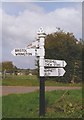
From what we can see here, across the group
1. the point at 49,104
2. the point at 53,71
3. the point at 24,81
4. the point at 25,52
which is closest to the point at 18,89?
the point at 24,81

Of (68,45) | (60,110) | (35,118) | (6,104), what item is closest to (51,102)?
(60,110)

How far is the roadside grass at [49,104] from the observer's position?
726cm

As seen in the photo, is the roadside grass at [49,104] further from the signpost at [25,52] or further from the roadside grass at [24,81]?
the roadside grass at [24,81]

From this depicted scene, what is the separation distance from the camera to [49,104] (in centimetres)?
792

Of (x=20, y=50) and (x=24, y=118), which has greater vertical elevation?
(x=20, y=50)

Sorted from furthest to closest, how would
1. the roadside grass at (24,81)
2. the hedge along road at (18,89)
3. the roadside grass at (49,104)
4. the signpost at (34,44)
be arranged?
the roadside grass at (24,81)
the hedge along road at (18,89)
the roadside grass at (49,104)
the signpost at (34,44)

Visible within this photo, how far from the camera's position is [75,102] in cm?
805

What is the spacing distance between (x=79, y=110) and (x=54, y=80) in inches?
145

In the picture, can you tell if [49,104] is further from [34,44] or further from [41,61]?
[34,44]

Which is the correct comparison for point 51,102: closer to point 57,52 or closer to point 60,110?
point 60,110

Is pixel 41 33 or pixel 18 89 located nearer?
pixel 41 33

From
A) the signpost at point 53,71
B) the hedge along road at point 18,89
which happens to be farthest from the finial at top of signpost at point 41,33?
the hedge along road at point 18,89

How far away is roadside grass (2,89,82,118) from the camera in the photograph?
726cm

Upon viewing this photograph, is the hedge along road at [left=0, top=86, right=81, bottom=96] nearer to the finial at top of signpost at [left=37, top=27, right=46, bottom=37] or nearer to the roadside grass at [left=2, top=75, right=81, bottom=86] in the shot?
the roadside grass at [left=2, top=75, right=81, bottom=86]
